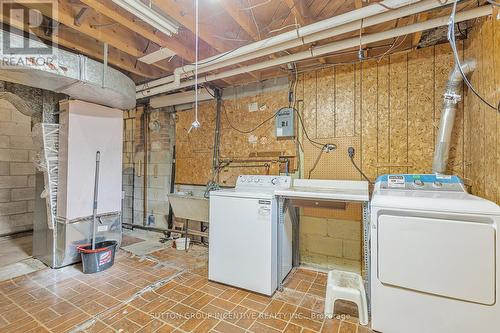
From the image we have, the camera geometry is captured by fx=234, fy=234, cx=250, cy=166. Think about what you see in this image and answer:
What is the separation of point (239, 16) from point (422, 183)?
7.29 feet

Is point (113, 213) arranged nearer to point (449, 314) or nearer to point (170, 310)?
point (170, 310)

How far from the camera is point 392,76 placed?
260cm

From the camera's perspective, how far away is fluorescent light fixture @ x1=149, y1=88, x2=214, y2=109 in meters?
3.67

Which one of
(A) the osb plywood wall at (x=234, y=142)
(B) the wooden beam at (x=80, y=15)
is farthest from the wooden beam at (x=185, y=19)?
(A) the osb plywood wall at (x=234, y=142)

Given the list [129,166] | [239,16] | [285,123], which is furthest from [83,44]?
[129,166]

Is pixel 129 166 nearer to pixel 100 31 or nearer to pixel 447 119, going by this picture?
pixel 100 31

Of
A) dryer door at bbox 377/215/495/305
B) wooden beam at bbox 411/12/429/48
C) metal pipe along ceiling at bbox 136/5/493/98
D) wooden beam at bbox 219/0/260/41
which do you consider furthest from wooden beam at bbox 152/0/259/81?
dryer door at bbox 377/215/495/305

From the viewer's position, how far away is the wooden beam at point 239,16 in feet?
6.20

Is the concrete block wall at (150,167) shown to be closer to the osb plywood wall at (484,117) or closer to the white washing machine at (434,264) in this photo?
the white washing machine at (434,264)

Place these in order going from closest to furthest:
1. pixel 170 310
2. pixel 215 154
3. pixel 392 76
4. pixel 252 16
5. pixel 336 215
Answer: pixel 170 310, pixel 252 16, pixel 392 76, pixel 336 215, pixel 215 154

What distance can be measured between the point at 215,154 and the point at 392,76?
101 inches

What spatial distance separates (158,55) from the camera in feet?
9.13

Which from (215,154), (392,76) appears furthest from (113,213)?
(392,76)

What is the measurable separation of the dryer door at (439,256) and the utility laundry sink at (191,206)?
2277 millimetres
